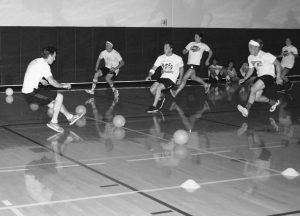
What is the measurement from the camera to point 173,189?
7.35m

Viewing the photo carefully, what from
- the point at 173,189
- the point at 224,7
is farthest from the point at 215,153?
the point at 224,7

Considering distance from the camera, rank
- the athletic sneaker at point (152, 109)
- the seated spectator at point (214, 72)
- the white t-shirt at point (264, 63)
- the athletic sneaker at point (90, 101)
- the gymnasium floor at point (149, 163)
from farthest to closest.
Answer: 1. the seated spectator at point (214, 72)
2. the athletic sneaker at point (90, 101)
3. the athletic sneaker at point (152, 109)
4. the white t-shirt at point (264, 63)
5. the gymnasium floor at point (149, 163)

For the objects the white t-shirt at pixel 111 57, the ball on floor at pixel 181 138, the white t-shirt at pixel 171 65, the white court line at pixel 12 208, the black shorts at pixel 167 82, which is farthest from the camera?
the white t-shirt at pixel 111 57

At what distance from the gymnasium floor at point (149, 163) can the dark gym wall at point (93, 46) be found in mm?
4956

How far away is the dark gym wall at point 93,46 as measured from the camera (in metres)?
19.6

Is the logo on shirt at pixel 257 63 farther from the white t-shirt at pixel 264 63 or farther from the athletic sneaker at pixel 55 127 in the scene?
the athletic sneaker at pixel 55 127

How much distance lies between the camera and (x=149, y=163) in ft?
29.0

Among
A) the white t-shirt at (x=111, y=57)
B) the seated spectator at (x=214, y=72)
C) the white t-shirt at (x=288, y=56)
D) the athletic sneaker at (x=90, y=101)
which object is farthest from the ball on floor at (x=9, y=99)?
the white t-shirt at (x=288, y=56)

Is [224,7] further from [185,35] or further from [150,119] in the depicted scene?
[150,119]

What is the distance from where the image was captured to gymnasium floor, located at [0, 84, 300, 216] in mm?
6672

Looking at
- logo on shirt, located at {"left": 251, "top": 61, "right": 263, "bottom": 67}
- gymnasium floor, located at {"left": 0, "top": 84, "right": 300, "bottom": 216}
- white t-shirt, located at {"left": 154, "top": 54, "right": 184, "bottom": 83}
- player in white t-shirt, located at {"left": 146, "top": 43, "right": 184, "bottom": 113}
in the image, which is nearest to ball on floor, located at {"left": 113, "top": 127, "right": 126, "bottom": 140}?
gymnasium floor, located at {"left": 0, "top": 84, "right": 300, "bottom": 216}

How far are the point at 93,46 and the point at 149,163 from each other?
12712mm

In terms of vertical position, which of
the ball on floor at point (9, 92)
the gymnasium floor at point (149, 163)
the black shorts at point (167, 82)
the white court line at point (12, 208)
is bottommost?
the white court line at point (12, 208)

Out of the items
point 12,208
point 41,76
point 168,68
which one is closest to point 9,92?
point 168,68
